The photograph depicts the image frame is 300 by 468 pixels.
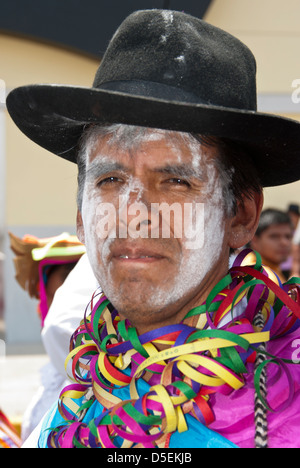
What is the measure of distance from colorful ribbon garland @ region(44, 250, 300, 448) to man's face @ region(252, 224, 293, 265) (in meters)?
2.72

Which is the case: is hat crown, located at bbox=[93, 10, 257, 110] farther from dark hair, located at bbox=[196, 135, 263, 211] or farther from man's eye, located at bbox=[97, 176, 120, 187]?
man's eye, located at bbox=[97, 176, 120, 187]

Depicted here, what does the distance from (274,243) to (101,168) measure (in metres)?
3.09

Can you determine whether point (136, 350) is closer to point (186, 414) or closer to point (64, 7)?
point (186, 414)

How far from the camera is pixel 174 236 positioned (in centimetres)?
132

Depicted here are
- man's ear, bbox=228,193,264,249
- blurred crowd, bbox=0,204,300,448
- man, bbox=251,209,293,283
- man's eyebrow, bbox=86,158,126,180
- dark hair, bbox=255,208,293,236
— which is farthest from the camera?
dark hair, bbox=255,208,293,236

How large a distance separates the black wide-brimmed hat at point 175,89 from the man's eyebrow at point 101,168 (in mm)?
102

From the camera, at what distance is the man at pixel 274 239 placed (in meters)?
4.25

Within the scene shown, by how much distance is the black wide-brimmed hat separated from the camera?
4.09 ft

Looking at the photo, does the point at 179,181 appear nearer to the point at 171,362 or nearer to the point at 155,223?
the point at 155,223

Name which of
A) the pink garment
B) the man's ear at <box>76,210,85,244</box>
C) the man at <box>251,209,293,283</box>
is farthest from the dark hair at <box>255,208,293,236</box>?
the pink garment

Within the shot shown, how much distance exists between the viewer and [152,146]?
1.33 meters

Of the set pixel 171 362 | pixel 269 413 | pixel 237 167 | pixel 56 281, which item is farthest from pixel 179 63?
pixel 56 281

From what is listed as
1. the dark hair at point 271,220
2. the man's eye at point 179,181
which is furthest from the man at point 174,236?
the dark hair at point 271,220
